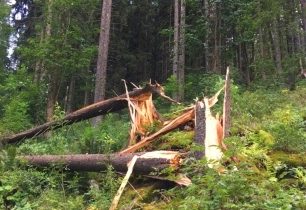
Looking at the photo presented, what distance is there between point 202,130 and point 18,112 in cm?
1144

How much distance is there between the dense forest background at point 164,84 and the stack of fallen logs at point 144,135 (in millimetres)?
305

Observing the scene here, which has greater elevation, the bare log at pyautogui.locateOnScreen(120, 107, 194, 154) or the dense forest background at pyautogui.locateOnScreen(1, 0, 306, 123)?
the dense forest background at pyautogui.locateOnScreen(1, 0, 306, 123)

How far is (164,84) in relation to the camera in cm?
2727

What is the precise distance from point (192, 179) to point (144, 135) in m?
2.86

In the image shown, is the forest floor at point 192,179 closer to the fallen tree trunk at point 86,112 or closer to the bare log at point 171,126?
the bare log at point 171,126

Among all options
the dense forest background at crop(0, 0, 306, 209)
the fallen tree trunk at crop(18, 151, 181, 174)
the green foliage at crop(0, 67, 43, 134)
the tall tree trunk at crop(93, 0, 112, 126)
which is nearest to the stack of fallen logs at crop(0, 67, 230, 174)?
the fallen tree trunk at crop(18, 151, 181, 174)

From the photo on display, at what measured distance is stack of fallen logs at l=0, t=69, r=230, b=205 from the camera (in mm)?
7039

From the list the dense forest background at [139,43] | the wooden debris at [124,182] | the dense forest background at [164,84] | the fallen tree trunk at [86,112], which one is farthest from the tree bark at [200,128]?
the dense forest background at [139,43]

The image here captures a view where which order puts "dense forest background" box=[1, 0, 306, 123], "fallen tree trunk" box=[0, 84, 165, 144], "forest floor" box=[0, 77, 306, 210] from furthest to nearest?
"dense forest background" box=[1, 0, 306, 123], "fallen tree trunk" box=[0, 84, 165, 144], "forest floor" box=[0, 77, 306, 210]

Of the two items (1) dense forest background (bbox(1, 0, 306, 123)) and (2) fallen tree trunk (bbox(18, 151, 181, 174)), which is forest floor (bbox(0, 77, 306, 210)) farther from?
(1) dense forest background (bbox(1, 0, 306, 123))

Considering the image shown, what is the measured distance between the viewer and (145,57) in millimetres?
31281

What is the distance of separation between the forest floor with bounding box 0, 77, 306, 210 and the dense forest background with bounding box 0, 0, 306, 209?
19mm

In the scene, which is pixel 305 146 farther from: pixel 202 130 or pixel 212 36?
pixel 212 36

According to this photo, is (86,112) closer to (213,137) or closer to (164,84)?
(213,137)
